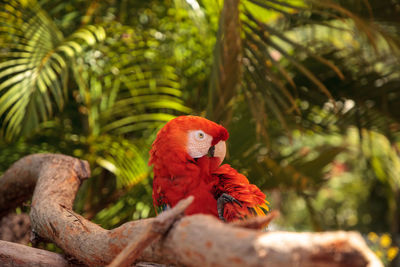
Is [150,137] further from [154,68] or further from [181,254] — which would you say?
[181,254]

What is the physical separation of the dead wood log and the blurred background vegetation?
352 millimetres

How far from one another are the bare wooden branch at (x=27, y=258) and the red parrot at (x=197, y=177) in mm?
211

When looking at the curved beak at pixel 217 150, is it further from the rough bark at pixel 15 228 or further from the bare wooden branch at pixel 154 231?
the rough bark at pixel 15 228

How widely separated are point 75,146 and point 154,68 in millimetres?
373

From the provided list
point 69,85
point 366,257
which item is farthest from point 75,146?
point 366,257

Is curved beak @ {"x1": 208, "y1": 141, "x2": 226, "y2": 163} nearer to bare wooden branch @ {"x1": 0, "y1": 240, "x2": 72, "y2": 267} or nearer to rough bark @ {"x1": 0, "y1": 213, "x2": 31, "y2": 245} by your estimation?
bare wooden branch @ {"x1": 0, "y1": 240, "x2": 72, "y2": 267}

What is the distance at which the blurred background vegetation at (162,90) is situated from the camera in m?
0.96

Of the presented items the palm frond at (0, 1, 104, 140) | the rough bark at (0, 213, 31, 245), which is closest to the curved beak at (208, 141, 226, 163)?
the palm frond at (0, 1, 104, 140)

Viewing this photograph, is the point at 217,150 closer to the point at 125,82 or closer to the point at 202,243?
the point at 202,243

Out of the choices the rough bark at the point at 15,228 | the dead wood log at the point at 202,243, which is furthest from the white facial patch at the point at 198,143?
the rough bark at the point at 15,228

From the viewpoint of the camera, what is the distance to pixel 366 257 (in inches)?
12.9

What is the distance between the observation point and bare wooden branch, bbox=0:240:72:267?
2.13 feet

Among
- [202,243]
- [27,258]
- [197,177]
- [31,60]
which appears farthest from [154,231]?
[31,60]

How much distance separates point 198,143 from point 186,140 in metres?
0.02
